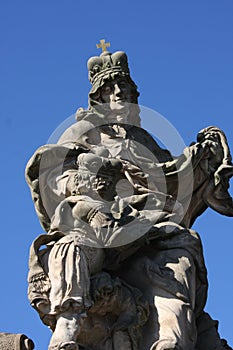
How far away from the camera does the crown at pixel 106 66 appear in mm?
11883

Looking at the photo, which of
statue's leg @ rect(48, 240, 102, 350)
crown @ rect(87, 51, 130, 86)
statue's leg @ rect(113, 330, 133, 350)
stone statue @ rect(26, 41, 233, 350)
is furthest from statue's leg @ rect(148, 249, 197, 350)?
crown @ rect(87, 51, 130, 86)

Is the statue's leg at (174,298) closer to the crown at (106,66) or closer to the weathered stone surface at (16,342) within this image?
the weathered stone surface at (16,342)

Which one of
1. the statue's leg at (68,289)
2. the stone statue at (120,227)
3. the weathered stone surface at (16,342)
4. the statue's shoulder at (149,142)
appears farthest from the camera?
the statue's shoulder at (149,142)

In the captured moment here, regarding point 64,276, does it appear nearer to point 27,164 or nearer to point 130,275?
point 130,275

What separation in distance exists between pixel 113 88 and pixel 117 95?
99 mm

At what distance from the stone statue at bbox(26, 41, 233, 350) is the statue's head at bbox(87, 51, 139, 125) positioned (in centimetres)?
1

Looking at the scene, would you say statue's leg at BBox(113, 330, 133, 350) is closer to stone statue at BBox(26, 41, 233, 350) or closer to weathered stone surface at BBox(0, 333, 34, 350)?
stone statue at BBox(26, 41, 233, 350)

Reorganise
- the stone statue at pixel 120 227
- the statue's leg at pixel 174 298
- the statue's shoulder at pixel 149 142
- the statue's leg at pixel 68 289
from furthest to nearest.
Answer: the statue's shoulder at pixel 149 142, the statue's leg at pixel 174 298, the stone statue at pixel 120 227, the statue's leg at pixel 68 289

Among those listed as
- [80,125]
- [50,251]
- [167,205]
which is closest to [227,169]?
[167,205]

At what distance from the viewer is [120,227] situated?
10.1 meters

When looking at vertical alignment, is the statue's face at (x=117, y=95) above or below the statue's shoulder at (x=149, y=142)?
above

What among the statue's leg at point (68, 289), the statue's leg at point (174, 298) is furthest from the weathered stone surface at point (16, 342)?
the statue's leg at point (174, 298)

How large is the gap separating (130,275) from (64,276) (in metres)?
1.02

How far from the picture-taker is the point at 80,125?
450 inches
